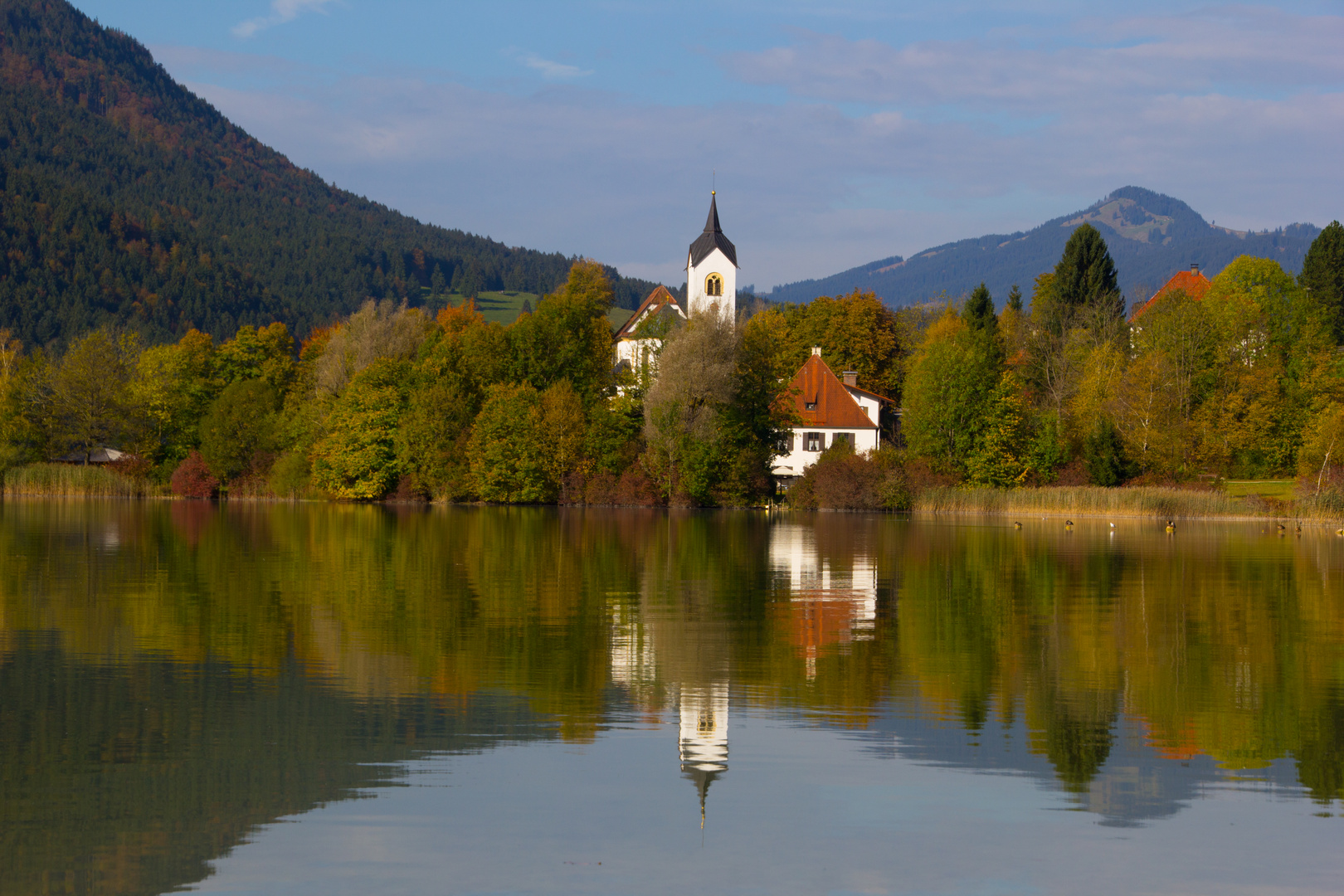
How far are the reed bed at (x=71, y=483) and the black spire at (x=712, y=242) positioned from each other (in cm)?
4826

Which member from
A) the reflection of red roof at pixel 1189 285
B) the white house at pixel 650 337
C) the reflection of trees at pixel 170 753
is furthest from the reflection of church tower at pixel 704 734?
the reflection of red roof at pixel 1189 285

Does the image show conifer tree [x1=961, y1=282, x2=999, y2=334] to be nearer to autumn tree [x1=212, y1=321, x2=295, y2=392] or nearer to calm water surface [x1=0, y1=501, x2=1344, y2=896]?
autumn tree [x1=212, y1=321, x2=295, y2=392]

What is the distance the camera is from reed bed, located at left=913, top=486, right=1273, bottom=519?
2370 inches

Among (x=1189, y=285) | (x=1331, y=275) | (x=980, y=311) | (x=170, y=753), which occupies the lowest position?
(x=170, y=753)

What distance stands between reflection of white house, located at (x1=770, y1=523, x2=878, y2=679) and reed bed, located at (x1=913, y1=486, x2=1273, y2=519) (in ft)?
92.0

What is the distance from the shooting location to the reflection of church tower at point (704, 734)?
1059 cm

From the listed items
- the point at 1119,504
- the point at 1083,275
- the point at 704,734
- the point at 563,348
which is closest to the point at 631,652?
the point at 704,734

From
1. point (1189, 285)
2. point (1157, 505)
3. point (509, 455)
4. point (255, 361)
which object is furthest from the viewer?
point (1189, 285)

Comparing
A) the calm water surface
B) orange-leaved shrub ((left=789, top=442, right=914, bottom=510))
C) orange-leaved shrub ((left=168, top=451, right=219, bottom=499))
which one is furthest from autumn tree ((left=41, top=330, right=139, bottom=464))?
the calm water surface

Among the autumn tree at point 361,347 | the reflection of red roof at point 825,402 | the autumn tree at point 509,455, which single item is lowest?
the autumn tree at point 509,455

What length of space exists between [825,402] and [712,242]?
2763 centimetres

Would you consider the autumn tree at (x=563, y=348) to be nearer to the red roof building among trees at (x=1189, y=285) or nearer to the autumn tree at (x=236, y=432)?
the autumn tree at (x=236, y=432)

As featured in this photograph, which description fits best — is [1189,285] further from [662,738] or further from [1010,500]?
[662,738]

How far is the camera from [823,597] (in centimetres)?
2361
